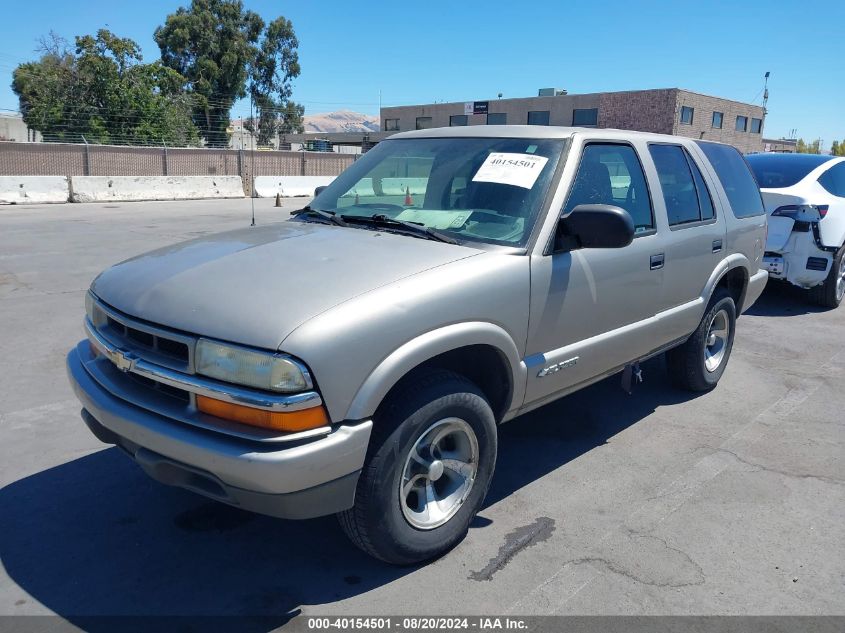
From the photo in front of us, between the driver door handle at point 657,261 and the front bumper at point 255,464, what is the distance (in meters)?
2.35

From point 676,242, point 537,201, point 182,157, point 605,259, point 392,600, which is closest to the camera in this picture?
point 392,600

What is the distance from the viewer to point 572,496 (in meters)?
3.78

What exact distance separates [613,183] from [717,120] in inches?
2424

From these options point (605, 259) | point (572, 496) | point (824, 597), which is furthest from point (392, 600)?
point (605, 259)

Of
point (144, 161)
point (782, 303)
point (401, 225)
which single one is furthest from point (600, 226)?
point (144, 161)

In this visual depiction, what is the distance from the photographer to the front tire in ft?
9.02

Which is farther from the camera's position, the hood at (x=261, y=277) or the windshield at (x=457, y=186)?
the windshield at (x=457, y=186)

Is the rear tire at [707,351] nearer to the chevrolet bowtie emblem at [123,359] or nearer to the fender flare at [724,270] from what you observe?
the fender flare at [724,270]

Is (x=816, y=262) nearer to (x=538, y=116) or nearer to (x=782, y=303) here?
(x=782, y=303)

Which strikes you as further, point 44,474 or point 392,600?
point 44,474

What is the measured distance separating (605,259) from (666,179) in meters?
1.15

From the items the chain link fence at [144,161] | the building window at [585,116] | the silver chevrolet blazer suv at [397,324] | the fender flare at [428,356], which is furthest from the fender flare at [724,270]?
the building window at [585,116]

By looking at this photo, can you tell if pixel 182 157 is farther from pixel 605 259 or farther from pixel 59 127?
pixel 605 259

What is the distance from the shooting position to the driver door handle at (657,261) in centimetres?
416
